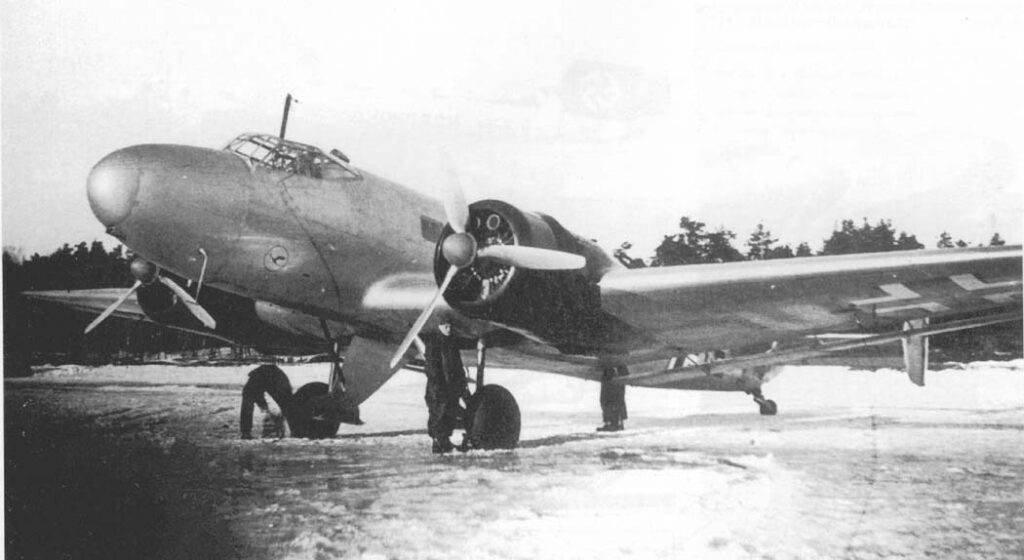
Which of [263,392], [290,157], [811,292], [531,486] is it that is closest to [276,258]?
[290,157]

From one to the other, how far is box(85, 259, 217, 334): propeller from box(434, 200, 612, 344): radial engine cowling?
1.73 metres

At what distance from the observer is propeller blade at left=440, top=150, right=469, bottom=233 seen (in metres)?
3.98

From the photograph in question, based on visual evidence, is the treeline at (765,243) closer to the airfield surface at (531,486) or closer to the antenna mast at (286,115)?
the airfield surface at (531,486)

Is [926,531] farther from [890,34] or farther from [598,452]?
[890,34]

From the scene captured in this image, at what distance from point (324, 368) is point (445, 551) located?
220 cm

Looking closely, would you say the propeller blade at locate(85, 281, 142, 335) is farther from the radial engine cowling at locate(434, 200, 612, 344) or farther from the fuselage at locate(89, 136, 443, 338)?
the radial engine cowling at locate(434, 200, 612, 344)

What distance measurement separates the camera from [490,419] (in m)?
4.48

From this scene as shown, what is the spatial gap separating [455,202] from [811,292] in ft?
6.50

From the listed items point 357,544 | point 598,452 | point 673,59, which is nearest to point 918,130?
point 673,59

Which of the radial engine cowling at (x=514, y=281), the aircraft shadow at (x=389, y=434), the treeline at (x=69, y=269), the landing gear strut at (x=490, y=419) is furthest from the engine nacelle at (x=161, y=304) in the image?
the landing gear strut at (x=490, y=419)

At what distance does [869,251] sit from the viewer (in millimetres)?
→ 4355

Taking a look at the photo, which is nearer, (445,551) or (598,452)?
(445,551)

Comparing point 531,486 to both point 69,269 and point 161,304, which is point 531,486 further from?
point 69,269

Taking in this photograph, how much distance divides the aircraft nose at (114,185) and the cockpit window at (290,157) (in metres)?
0.62
